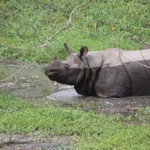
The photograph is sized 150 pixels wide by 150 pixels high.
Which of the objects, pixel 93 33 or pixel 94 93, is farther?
pixel 93 33

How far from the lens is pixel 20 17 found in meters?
20.1

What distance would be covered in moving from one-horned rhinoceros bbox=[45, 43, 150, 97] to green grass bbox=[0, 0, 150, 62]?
3.44m

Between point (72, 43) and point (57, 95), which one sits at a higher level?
point (72, 43)

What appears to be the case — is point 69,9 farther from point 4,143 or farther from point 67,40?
point 4,143

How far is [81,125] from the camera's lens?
30.6ft

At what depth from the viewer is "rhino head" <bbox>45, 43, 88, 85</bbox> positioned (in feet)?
39.1

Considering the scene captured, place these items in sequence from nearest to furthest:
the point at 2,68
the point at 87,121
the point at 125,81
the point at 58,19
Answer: the point at 87,121 → the point at 125,81 → the point at 2,68 → the point at 58,19

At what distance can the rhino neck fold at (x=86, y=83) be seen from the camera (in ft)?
39.5

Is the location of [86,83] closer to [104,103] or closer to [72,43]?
[104,103]

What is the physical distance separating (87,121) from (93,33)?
892cm

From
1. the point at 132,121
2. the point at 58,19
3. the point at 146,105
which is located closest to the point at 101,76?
the point at 146,105

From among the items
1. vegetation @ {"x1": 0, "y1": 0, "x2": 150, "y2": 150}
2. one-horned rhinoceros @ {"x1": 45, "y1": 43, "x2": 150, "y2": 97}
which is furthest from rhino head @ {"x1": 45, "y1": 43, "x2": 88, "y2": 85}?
vegetation @ {"x1": 0, "y1": 0, "x2": 150, "y2": 150}

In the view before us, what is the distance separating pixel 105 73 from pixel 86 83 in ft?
1.37

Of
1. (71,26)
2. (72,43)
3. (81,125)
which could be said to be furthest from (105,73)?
(71,26)
